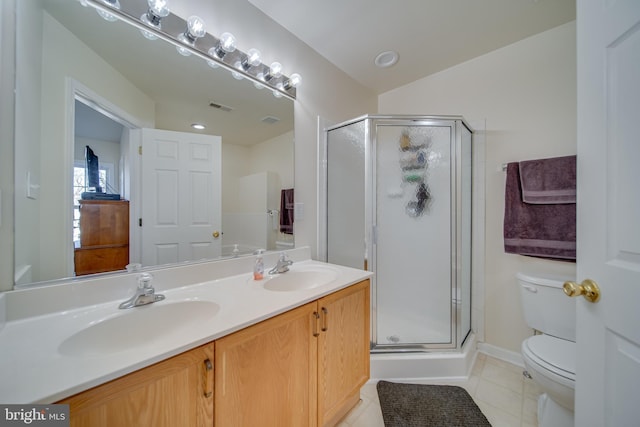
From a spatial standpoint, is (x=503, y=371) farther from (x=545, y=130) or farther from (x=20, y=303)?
(x=20, y=303)

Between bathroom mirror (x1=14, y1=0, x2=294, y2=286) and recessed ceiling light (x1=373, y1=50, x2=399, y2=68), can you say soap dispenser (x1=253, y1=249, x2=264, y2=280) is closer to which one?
bathroom mirror (x1=14, y1=0, x2=294, y2=286)

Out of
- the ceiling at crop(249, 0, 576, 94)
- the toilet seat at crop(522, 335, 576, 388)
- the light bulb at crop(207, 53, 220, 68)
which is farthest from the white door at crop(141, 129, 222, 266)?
the toilet seat at crop(522, 335, 576, 388)

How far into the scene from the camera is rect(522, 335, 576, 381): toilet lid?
1.08 meters

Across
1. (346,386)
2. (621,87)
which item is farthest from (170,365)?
(621,87)

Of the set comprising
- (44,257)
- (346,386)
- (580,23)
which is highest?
(580,23)

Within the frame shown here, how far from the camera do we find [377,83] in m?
2.31

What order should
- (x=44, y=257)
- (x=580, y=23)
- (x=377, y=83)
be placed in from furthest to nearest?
(x=377, y=83) < (x=44, y=257) < (x=580, y=23)

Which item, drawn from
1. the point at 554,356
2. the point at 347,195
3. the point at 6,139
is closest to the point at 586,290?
the point at 554,356

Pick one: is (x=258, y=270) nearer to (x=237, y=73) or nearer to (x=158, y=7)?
(x=237, y=73)

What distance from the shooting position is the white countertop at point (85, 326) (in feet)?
1.59

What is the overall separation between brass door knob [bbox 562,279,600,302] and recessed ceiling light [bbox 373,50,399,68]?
76.9 inches

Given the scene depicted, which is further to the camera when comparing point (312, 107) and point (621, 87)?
point (312, 107)

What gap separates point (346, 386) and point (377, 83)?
2.53 m

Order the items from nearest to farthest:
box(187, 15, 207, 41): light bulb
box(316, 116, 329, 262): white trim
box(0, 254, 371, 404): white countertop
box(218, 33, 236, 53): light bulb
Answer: box(0, 254, 371, 404): white countertop < box(187, 15, 207, 41): light bulb < box(218, 33, 236, 53): light bulb < box(316, 116, 329, 262): white trim
